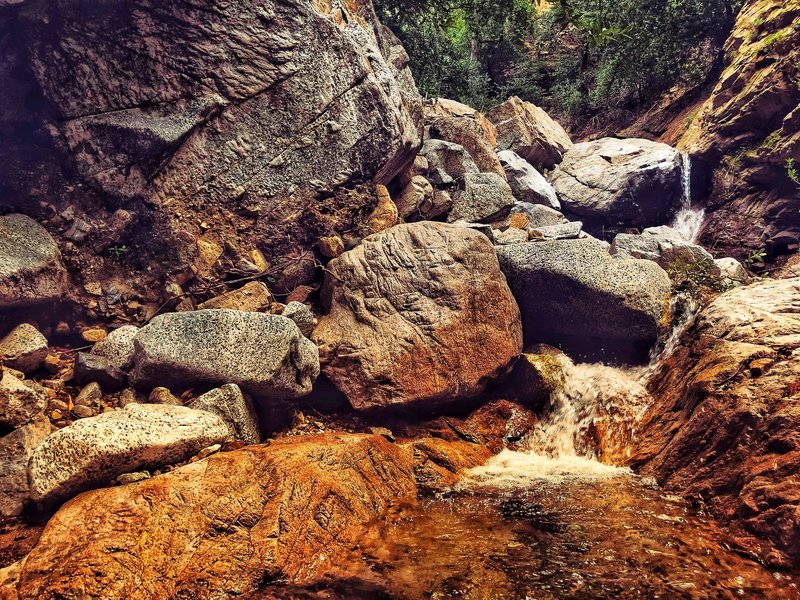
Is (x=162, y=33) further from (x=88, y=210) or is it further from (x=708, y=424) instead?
(x=708, y=424)

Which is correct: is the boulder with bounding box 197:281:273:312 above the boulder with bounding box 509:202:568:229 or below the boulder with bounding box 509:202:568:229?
below

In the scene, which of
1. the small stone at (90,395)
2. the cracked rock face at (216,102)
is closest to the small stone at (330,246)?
the cracked rock face at (216,102)

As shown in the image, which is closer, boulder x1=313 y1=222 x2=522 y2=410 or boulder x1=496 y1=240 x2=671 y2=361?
boulder x1=313 y1=222 x2=522 y2=410

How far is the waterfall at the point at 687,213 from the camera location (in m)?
14.5

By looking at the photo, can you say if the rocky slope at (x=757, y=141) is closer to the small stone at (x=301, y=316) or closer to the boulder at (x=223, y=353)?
the small stone at (x=301, y=316)

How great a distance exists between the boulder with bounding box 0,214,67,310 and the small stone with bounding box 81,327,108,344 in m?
0.60

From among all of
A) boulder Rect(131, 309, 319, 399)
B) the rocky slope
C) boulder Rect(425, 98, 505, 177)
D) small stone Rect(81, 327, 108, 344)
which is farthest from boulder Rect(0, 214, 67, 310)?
the rocky slope

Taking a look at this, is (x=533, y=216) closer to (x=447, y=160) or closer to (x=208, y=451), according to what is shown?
(x=447, y=160)

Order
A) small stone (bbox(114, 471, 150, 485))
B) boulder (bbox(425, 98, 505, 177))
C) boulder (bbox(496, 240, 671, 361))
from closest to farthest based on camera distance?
small stone (bbox(114, 471, 150, 485)) → boulder (bbox(496, 240, 671, 361)) → boulder (bbox(425, 98, 505, 177))

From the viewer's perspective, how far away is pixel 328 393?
7.67 metres

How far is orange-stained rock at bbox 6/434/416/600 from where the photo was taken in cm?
379

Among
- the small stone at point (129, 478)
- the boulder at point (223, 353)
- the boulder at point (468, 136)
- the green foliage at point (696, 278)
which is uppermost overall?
the boulder at point (468, 136)

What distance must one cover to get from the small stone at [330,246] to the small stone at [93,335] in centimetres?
359

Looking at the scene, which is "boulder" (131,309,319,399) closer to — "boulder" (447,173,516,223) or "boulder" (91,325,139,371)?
"boulder" (91,325,139,371)
